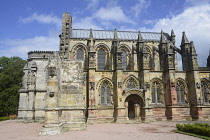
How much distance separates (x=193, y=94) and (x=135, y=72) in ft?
29.8

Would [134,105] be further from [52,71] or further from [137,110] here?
[52,71]

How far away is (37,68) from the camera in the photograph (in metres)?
27.1

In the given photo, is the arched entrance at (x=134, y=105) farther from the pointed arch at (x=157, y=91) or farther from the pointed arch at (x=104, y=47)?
the pointed arch at (x=104, y=47)

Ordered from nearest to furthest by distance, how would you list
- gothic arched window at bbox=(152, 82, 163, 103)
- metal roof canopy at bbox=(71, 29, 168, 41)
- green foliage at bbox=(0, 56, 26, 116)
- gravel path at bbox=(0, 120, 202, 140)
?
1. gravel path at bbox=(0, 120, 202, 140)
2. gothic arched window at bbox=(152, 82, 163, 103)
3. metal roof canopy at bbox=(71, 29, 168, 41)
4. green foliage at bbox=(0, 56, 26, 116)

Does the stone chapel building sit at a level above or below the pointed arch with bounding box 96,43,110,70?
below

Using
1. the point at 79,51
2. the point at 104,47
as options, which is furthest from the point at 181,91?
the point at 79,51

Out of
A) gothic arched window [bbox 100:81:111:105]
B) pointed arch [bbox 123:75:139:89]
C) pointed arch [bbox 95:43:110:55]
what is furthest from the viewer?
pointed arch [bbox 95:43:110:55]

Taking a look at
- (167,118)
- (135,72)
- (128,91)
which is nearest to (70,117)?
(128,91)

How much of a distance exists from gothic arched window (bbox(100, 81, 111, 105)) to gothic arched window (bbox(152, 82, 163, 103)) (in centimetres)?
665

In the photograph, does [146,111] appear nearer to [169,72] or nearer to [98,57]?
[169,72]

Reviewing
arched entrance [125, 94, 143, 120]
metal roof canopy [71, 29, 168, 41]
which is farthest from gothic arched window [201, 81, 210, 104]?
metal roof canopy [71, 29, 168, 41]

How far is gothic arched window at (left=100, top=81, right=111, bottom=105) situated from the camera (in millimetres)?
23089

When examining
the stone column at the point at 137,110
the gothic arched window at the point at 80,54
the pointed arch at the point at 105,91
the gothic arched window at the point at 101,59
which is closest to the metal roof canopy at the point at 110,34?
the gothic arched window at the point at 80,54

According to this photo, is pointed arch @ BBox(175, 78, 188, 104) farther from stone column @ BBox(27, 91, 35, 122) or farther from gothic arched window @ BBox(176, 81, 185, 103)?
stone column @ BBox(27, 91, 35, 122)
